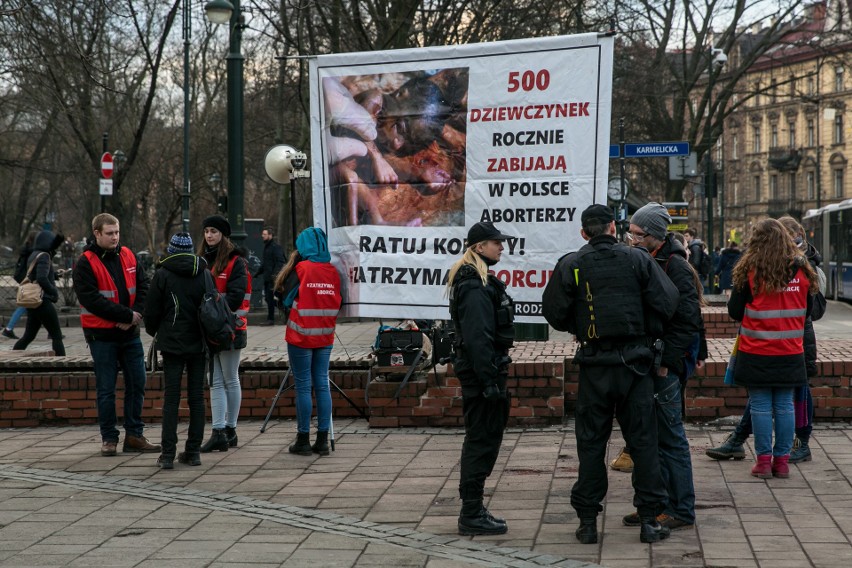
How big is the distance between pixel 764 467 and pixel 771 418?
325 millimetres

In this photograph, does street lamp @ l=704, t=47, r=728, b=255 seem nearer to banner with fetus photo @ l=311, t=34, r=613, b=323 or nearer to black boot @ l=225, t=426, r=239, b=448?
black boot @ l=225, t=426, r=239, b=448

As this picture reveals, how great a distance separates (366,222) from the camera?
8.27 meters

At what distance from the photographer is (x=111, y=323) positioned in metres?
8.70

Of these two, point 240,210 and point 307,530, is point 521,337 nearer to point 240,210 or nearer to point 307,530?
point 240,210

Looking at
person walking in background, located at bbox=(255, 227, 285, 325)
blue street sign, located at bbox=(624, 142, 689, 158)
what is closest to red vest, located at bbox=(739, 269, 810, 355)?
blue street sign, located at bbox=(624, 142, 689, 158)

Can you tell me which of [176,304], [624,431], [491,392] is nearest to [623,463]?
[624,431]

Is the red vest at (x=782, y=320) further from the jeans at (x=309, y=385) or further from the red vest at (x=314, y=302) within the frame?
the jeans at (x=309, y=385)

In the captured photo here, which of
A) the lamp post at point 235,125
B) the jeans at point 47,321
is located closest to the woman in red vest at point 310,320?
the lamp post at point 235,125

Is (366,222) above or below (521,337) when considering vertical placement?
above

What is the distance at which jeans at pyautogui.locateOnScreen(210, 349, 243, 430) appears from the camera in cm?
871

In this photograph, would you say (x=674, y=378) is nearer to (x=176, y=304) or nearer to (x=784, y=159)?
(x=176, y=304)

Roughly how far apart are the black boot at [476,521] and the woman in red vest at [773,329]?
6.81ft

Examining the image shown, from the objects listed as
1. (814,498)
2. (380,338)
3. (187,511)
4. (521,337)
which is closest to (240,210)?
(521,337)

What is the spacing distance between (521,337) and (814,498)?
6065 mm
